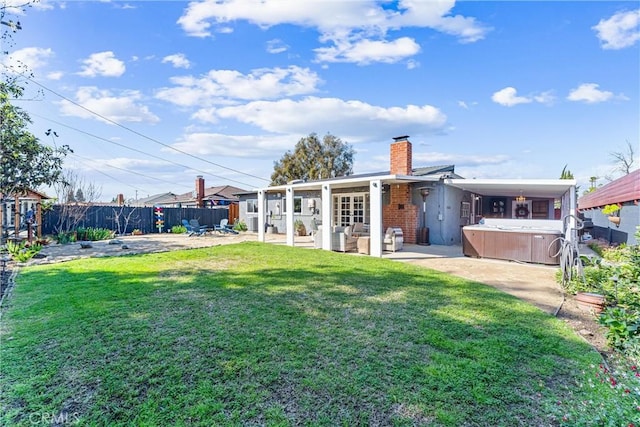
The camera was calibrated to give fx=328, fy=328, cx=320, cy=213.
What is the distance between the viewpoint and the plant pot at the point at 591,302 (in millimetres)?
5160

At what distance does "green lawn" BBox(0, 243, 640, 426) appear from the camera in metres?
2.58

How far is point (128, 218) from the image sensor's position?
65.3 feet

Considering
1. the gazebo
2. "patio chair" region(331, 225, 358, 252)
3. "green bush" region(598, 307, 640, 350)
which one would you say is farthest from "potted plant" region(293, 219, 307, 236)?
"green bush" region(598, 307, 640, 350)

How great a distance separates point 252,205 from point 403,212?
12.0 meters

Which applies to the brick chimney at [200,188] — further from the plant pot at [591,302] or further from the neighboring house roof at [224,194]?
the plant pot at [591,302]

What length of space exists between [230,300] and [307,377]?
2629 mm

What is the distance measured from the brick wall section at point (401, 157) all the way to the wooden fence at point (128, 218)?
15.8m

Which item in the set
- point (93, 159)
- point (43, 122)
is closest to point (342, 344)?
point (43, 122)

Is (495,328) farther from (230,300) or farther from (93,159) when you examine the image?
(93,159)

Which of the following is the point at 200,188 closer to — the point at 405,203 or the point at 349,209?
the point at 349,209

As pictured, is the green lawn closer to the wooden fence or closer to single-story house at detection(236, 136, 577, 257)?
single-story house at detection(236, 136, 577, 257)

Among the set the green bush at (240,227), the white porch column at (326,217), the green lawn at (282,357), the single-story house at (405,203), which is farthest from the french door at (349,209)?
the green lawn at (282,357)

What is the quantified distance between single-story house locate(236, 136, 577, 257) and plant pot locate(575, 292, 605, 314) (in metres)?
2.30

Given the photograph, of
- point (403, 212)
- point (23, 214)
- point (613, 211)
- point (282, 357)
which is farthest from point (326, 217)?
point (23, 214)
